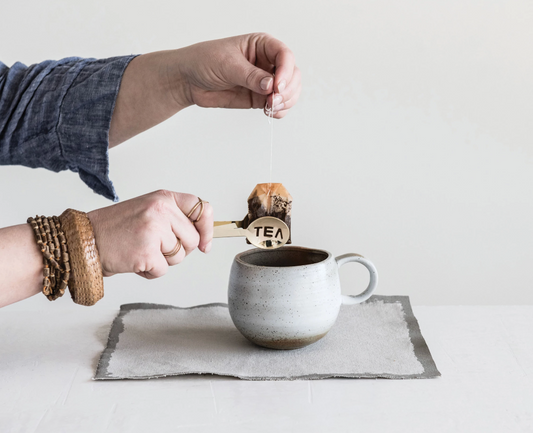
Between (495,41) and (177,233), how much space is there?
4.93 feet

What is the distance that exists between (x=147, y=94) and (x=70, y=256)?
51cm

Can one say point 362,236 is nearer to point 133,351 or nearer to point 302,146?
point 302,146

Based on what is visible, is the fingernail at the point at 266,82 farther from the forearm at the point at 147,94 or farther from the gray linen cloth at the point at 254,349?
the gray linen cloth at the point at 254,349

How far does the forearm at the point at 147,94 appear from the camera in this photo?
1250mm

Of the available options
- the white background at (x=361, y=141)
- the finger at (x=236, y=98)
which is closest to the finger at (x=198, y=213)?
the finger at (x=236, y=98)

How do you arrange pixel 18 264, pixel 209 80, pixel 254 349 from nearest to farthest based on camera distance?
pixel 18 264, pixel 254 349, pixel 209 80

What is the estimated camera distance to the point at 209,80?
3.94 feet

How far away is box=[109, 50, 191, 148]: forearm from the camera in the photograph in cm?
125

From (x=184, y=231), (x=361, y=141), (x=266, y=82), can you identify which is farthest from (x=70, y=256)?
(x=361, y=141)

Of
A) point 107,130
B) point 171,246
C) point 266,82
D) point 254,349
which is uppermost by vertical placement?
point 266,82

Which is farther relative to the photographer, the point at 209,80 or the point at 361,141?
the point at 361,141

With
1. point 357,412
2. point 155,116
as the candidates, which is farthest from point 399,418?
point 155,116

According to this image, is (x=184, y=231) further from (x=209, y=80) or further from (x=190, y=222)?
(x=209, y=80)

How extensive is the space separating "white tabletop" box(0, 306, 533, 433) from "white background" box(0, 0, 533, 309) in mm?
1019
